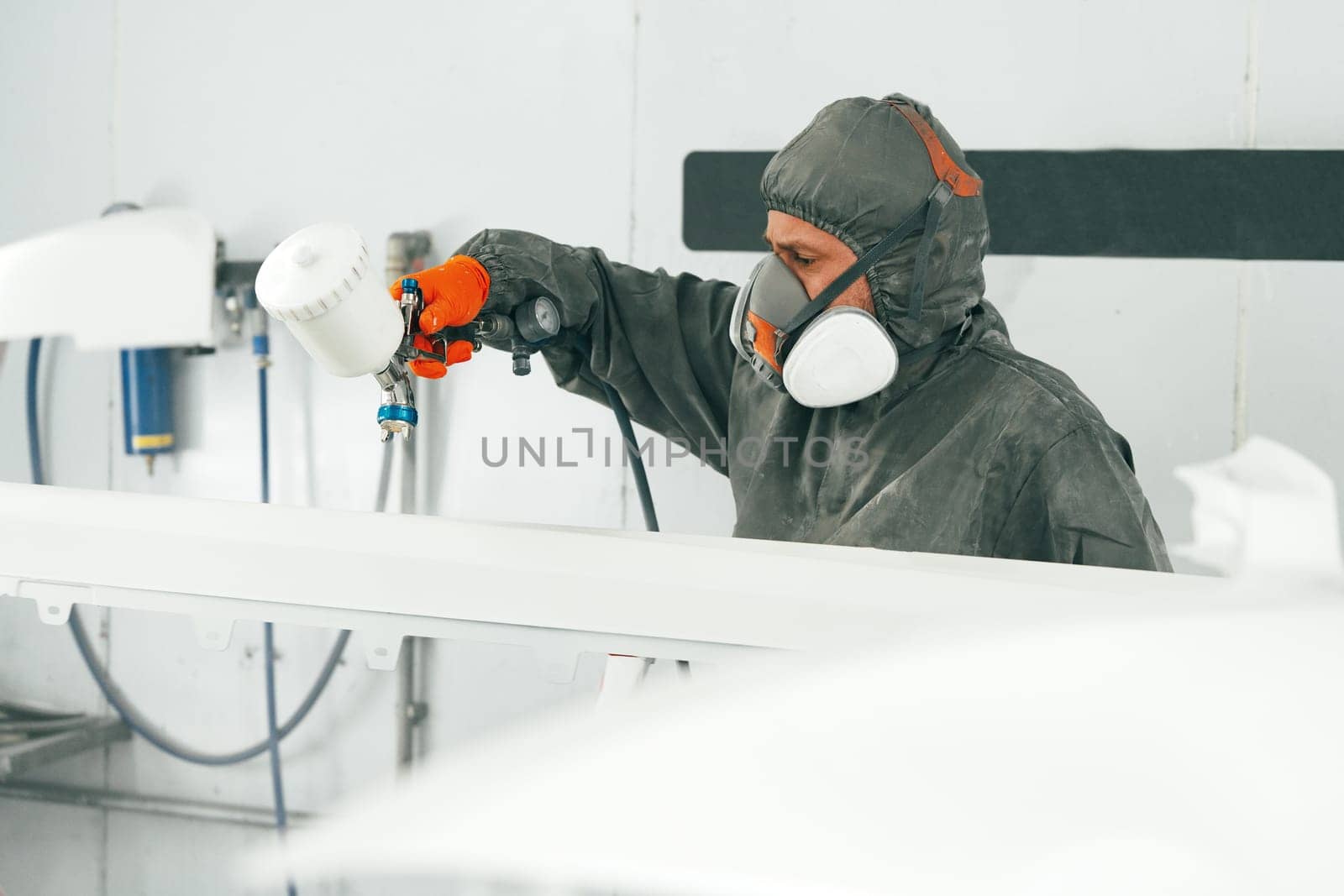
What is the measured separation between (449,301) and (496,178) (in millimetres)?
803

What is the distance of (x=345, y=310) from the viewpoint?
0.76m

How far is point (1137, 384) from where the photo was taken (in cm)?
152

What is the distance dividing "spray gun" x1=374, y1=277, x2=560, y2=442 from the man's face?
29cm

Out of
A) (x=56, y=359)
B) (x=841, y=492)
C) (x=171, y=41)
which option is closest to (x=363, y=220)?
(x=171, y=41)

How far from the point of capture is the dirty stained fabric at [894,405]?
1.08 m

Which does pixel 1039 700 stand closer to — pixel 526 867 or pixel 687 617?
pixel 526 867

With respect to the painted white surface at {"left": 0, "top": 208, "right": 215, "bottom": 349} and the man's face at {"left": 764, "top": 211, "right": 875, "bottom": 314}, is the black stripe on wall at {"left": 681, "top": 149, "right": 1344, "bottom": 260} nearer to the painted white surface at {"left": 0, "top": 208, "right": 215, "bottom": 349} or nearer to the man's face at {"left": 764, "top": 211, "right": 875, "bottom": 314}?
the man's face at {"left": 764, "top": 211, "right": 875, "bottom": 314}

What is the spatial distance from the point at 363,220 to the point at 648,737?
5.45 feet

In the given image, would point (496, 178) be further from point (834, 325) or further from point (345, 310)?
point (345, 310)

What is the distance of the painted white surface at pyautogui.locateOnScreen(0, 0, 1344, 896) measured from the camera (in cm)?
149

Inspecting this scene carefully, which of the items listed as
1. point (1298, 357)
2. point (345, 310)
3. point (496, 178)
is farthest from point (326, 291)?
point (1298, 357)

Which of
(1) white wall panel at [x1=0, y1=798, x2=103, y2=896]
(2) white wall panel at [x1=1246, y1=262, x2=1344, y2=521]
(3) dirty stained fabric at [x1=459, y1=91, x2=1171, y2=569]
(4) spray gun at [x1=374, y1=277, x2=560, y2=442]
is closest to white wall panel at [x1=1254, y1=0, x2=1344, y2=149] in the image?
(2) white wall panel at [x1=1246, y1=262, x2=1344, y2=521]

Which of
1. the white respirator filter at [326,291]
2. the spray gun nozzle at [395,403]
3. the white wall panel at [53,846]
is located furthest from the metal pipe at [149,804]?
the white respirator filter at [326,291]

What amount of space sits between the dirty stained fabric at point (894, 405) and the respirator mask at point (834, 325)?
0.02 metres
